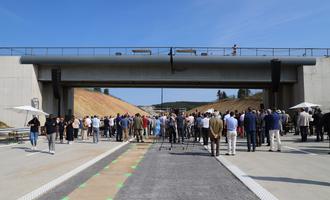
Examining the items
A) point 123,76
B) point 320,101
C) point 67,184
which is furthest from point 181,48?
point 67,184

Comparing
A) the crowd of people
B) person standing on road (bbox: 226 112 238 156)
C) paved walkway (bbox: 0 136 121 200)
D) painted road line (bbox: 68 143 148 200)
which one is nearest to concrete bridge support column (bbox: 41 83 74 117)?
the crowd of people

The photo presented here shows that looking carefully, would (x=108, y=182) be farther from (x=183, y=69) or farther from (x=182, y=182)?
(x=183, y=69)

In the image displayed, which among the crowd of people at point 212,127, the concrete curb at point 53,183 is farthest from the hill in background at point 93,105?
the concrete curb at point 53,183

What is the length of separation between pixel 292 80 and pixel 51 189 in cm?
3224

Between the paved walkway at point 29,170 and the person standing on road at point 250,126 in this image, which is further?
the person standing on road at point 250,126

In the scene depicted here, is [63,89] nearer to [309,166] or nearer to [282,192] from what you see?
[309,166]

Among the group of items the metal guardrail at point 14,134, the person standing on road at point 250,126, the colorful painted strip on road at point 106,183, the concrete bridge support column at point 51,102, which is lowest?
the colorful painted strip on road at point 106,183

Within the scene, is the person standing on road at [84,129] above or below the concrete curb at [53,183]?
above

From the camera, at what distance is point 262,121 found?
64.7ft

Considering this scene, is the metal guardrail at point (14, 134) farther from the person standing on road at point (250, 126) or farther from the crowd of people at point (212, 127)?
the person standing on road at point (250, 126)

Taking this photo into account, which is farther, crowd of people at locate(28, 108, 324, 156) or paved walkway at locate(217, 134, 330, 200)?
crowd of people at locate(28, 108, 324, 156)

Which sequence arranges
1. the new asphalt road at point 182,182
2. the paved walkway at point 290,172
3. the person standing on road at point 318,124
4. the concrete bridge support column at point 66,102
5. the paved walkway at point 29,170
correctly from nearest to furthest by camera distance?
1. the new asphalt road at point 182,182
2. the paved walkway at point 290,172
3. the paved walkway at point 29,170
4. the person standing on road at point 318,124
5. the concrete bridge support column at point 66,102

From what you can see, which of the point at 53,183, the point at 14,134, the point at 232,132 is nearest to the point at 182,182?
the point at 53,183

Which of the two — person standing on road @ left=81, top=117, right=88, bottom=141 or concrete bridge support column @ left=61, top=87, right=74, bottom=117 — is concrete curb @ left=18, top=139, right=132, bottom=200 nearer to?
person standing on road @ left=81, top=117, right=88, bottom=141
